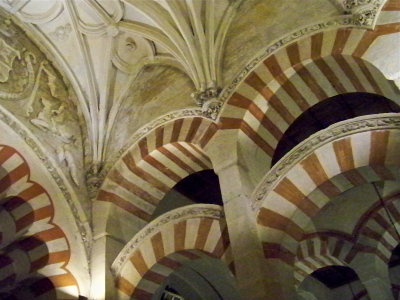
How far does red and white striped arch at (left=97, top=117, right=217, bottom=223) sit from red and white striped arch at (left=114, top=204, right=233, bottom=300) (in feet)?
2.86

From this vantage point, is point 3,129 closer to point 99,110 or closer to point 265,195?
point 99,110

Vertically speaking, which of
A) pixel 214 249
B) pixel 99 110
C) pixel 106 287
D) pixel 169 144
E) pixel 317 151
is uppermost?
pixel 99 110

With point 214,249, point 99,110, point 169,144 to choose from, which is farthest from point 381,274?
point 99,110

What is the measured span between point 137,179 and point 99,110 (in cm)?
126

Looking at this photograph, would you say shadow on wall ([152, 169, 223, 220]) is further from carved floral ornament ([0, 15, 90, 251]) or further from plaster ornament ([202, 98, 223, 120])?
plaster ornament ([202, 98, 223, 120])

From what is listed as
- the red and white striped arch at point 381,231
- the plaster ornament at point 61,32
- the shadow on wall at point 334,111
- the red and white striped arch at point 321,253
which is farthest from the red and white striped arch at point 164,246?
the plaster ornament at point 61,32

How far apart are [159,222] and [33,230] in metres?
1.66

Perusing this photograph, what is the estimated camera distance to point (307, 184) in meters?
5.89

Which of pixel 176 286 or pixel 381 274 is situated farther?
pixel 176 286

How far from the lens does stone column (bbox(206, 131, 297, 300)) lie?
203 inches

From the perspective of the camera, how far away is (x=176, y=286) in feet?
31.1

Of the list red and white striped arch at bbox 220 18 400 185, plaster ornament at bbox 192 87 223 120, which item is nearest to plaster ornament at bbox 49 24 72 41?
plaster ornament at bbox 192 87 223 120

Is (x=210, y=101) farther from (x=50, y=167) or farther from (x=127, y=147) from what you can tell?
(x=50, y=167)

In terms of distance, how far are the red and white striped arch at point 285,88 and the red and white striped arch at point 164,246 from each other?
0.83 meters
